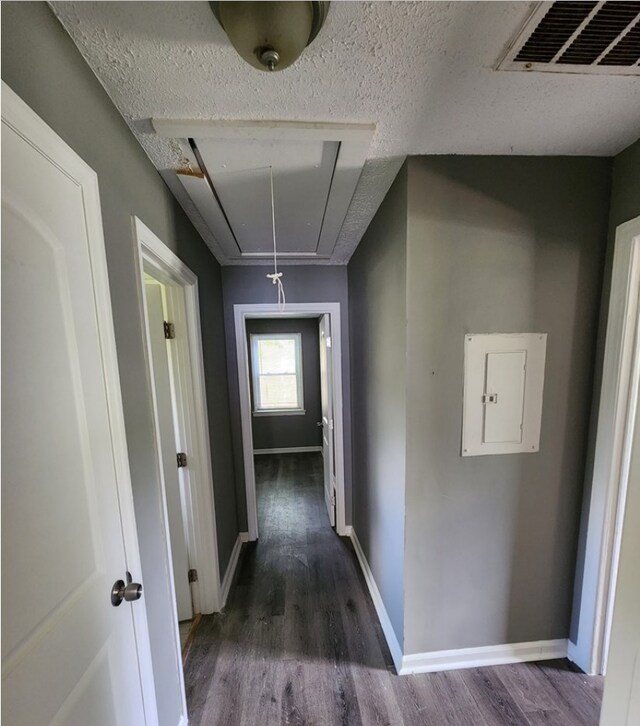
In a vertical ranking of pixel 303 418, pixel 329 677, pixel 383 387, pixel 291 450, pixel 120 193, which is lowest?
pixel 291 450

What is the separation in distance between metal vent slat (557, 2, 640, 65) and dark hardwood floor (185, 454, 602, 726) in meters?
2.39

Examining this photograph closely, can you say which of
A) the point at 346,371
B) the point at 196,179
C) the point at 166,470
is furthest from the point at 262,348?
the point at 196,179

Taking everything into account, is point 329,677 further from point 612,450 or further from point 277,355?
point 277,355

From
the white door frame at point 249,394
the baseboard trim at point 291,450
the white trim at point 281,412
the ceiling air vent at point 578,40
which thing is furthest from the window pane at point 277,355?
the ceiling air vent at point 578,40

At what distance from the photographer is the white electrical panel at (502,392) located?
1.35 meters

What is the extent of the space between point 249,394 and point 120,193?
1.77m

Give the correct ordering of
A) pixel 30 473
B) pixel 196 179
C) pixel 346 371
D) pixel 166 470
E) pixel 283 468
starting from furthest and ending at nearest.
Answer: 1. pixel 283 468
2. pixel 346 371
3. pixel 166 470
4. pixel 196 179
5. pixel 30 473

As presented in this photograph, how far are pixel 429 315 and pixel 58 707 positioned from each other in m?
1.53

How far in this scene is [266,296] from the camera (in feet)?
8.20

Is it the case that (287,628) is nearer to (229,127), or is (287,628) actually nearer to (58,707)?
(58,707)

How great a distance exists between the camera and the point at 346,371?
8.58 feet

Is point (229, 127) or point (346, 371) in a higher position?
point (229, 127)

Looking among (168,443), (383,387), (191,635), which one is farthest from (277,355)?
(191,635)

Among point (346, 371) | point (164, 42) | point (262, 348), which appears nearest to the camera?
point (164, 42)
